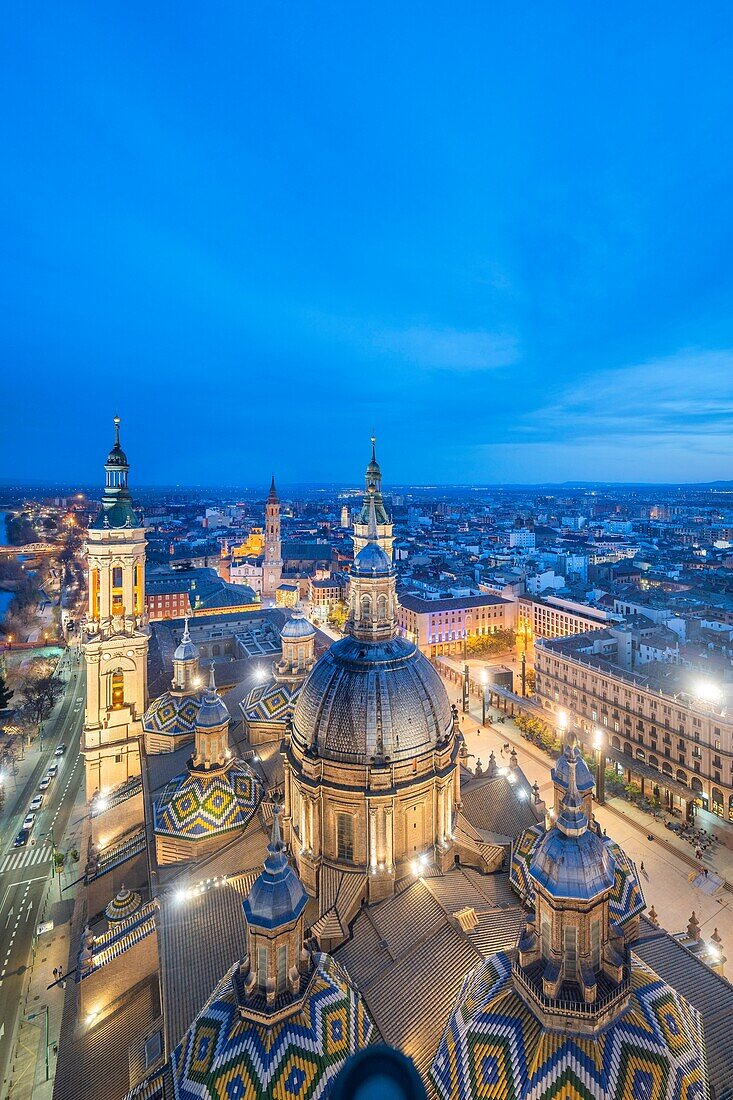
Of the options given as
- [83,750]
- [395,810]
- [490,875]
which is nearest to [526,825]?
[490,875]

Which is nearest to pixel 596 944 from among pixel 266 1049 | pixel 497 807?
pixel 266 1049

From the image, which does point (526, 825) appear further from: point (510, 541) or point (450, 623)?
point (510, 541)

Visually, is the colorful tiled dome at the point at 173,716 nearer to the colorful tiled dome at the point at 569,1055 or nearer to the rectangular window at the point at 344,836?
the rectangular window at the point at 344,836

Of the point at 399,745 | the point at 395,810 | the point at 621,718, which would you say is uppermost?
the point at 399,745

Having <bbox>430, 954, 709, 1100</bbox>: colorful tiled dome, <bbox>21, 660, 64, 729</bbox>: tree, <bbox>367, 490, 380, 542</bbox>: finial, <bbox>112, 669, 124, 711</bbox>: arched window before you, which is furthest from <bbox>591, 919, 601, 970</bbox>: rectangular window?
<bbox>21, 660, 64, 729</bbox>: tree

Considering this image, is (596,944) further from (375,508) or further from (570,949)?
(375,508)

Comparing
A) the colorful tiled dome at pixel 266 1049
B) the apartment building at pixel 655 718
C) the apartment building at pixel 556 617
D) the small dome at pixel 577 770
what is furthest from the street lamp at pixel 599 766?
the apartment building at pixel 556 617

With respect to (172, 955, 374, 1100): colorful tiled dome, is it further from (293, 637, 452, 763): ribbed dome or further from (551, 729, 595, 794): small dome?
(551, 729, 595, 794): small dome
